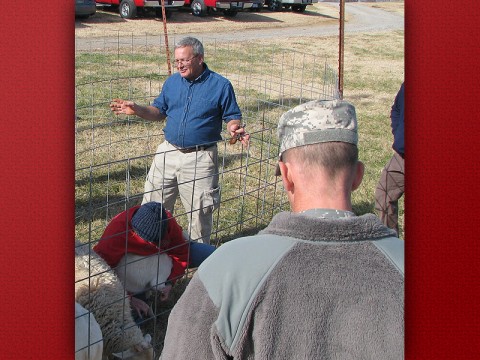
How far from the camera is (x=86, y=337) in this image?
265cm

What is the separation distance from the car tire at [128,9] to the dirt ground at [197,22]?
0.45 m

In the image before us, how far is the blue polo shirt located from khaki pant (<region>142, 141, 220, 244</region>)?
0.09m

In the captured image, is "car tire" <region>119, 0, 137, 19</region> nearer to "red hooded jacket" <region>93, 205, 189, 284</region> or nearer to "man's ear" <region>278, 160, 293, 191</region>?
"red hooded jacket" <region>93, 205, 189, 284</region>

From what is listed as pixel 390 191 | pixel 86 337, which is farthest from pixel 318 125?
pixel 390 191

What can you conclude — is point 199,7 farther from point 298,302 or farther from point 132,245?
point 298,302

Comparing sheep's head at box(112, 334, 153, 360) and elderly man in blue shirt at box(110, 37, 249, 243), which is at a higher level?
elderly man in blue shirt at box(110, 37, 249, 243)

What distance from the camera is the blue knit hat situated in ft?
11.0

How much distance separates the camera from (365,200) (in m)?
5.57

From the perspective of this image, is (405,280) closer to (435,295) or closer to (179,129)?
(435,295)

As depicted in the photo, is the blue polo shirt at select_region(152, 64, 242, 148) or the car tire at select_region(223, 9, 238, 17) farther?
the car tire at select_region(223, 9, 238, 17)

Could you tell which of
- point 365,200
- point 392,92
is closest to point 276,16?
point 392,92

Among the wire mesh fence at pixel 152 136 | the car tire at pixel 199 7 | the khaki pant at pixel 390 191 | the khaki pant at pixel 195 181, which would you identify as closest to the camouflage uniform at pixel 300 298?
the wire mesh fence at pixel 152 136

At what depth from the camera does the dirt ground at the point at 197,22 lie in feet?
38.1

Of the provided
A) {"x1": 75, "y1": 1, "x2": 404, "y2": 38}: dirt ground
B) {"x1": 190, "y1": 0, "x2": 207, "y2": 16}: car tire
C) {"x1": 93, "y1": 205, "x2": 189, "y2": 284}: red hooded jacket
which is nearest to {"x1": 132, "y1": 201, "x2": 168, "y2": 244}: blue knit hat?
{"x1": 93, "y1": 205, "x2": 189, "y2": 284}: red hooded jacket
